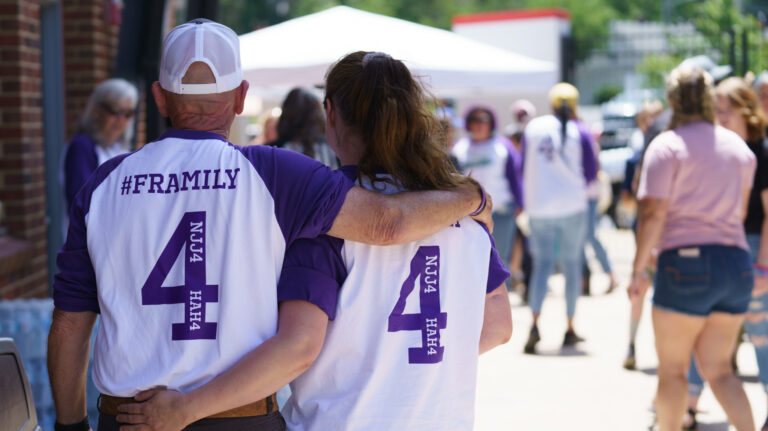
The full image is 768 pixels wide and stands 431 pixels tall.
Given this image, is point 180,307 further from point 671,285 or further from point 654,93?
point 654,93

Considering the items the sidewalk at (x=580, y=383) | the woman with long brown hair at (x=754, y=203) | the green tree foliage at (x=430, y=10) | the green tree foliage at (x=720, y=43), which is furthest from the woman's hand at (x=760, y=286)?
the green tree foliage at (x=430, y=10)

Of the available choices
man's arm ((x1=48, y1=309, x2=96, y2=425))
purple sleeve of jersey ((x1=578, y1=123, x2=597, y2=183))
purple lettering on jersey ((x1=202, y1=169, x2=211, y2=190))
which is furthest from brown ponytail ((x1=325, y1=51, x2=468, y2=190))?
purple sleeve of jersey ((x1=578, y1=123, x2=597, y2=183))

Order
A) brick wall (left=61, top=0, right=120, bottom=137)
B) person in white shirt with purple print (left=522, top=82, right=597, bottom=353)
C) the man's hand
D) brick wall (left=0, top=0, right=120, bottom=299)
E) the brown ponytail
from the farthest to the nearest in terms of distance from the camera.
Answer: person in white shirt with purple print (left=522, top=82, right=597, bottom=353), brick wall (left=61, top=0, right=120, bottom=137), brick wall (left=0, top=0, right=120, bottom=299), the brown ponytail, the man's hand

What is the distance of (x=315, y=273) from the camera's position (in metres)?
2.35

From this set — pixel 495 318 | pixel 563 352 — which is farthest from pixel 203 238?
pixel 563 352

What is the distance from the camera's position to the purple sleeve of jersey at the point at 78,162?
5.69 meters

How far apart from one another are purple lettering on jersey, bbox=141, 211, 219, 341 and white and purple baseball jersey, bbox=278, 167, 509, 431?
19cm

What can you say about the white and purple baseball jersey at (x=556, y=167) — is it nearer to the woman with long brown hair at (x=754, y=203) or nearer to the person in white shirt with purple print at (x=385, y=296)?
the woman with long brown hair at (x=754, y=203)

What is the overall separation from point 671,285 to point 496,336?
2369mm

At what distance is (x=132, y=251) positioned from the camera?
7.68ft

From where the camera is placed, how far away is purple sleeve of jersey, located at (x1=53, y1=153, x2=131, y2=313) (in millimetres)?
2445

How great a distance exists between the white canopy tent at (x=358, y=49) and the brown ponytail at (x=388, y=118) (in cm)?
364

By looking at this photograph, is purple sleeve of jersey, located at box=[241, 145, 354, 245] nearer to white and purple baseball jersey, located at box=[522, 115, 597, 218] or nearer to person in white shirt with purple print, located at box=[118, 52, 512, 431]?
person in white shirt with purple print, located at box=[118, 52, 512, 431]

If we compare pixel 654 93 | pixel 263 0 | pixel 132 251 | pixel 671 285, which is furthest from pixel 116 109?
pixel 263 0
